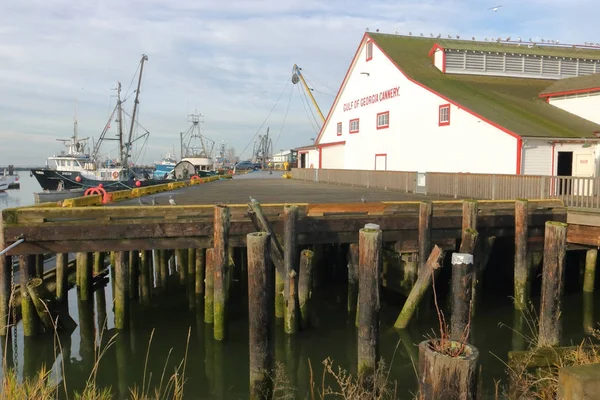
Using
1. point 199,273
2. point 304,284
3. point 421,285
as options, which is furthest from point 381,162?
point 421,285

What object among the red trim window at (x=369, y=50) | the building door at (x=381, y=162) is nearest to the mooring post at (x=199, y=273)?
the building door at (x=381, y=162)

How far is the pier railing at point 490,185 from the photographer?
14234 millimetres

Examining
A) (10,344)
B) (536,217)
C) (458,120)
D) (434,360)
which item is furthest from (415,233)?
(458,120)

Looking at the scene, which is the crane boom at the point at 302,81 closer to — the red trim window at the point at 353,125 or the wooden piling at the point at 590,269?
the red trim window at the point at 353,125

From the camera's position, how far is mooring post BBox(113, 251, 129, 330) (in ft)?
34.7

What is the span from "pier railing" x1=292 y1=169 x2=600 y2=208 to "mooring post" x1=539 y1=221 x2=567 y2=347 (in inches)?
223

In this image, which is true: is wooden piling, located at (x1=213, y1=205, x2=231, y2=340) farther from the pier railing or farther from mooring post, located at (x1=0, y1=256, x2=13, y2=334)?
the pier railing

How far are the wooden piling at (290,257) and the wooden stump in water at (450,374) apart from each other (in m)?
6.39

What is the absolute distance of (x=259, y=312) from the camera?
7.13 meters

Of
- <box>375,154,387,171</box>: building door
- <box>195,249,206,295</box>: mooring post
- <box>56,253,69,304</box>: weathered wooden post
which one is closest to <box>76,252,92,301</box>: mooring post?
<box>56,253,69,304</box>: weathered wooden post

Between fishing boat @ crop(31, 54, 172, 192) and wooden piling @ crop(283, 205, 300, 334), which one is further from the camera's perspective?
fishing boat @ crop(31, 54, 172, 192)

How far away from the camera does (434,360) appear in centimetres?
367

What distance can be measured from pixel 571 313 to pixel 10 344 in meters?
14.3

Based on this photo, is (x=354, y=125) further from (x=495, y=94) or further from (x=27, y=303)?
(x=27, y=303)
